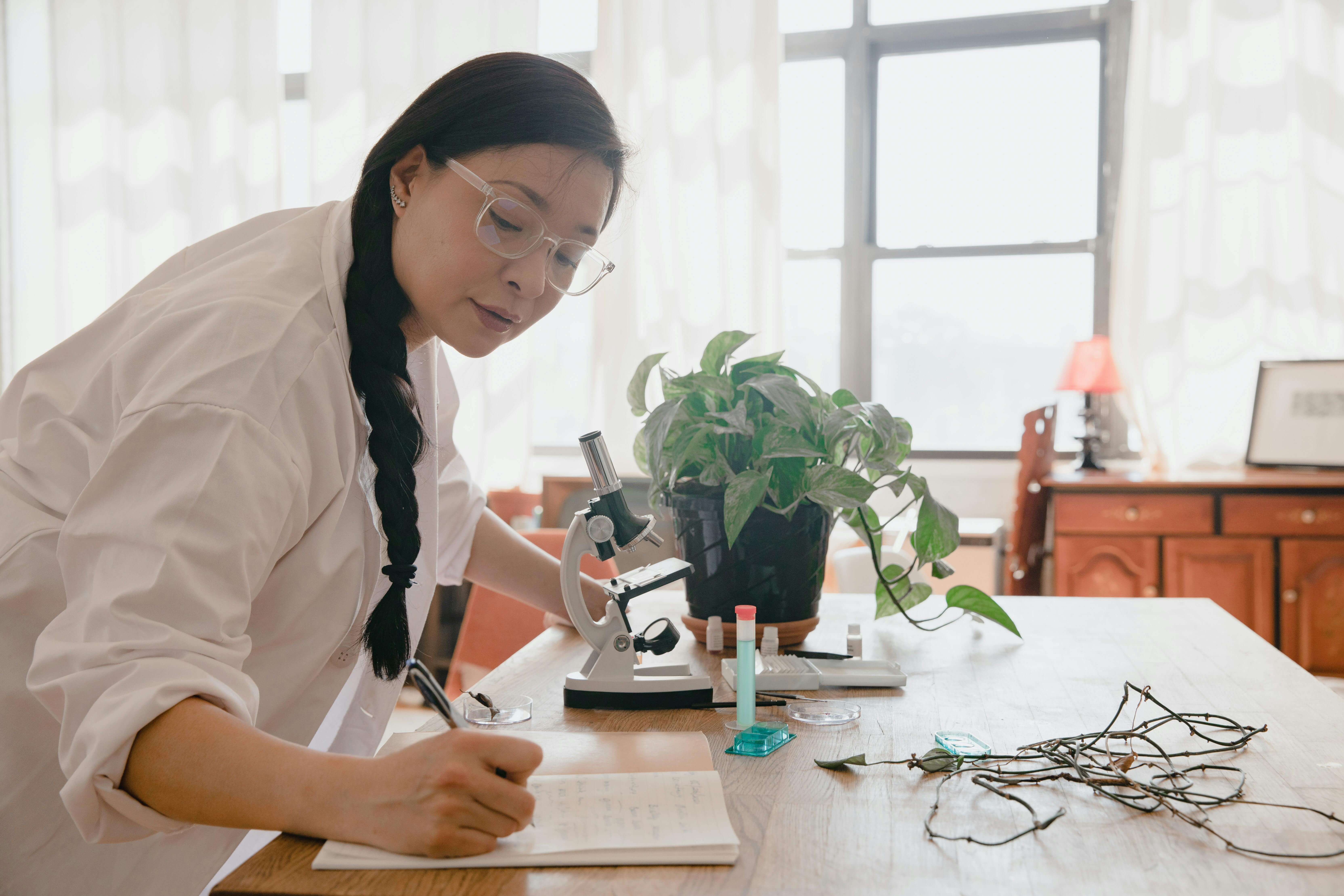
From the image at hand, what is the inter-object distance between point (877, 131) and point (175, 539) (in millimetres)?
3822

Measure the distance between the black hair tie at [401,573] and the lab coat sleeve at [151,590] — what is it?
26cm

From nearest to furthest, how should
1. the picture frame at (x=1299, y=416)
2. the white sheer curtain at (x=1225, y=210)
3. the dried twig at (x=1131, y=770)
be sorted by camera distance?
the dried twig at (x=1131, y=770) < the picture frame at (x=1299, y=416) < the white sheer curtain at (x=1225, y=210)

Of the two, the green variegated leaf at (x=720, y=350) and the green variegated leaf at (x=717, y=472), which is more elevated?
the green variegated leaf at (x=720, y=350)

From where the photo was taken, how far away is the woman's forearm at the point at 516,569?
4.82ft

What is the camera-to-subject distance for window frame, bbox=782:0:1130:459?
378 centimetres

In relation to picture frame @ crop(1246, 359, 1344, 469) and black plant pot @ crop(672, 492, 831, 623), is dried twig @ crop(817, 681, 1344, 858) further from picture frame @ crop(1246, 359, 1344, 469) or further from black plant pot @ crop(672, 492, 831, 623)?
picture frame @ crop(1246, 359, 1344, 469)

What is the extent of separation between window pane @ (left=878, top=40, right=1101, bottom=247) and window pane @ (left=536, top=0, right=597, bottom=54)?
126 centimetres

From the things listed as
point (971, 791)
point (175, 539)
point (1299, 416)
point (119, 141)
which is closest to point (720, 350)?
point (971, 791)

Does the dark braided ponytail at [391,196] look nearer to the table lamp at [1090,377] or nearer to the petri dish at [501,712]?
the petri dish at [501,712]

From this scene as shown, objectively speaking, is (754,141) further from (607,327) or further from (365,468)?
(365,468)

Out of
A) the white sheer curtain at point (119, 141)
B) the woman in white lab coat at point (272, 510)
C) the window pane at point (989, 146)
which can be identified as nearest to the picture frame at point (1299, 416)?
the window pane at point (989, 146)

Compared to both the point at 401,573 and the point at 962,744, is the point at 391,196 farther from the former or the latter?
the point at 962,744

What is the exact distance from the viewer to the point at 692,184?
3.80m

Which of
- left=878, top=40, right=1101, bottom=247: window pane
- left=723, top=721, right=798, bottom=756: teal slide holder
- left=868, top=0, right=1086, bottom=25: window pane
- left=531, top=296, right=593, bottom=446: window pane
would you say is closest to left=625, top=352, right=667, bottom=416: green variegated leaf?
left=723, top=721, right=798, bottom=756: teal slide holder
